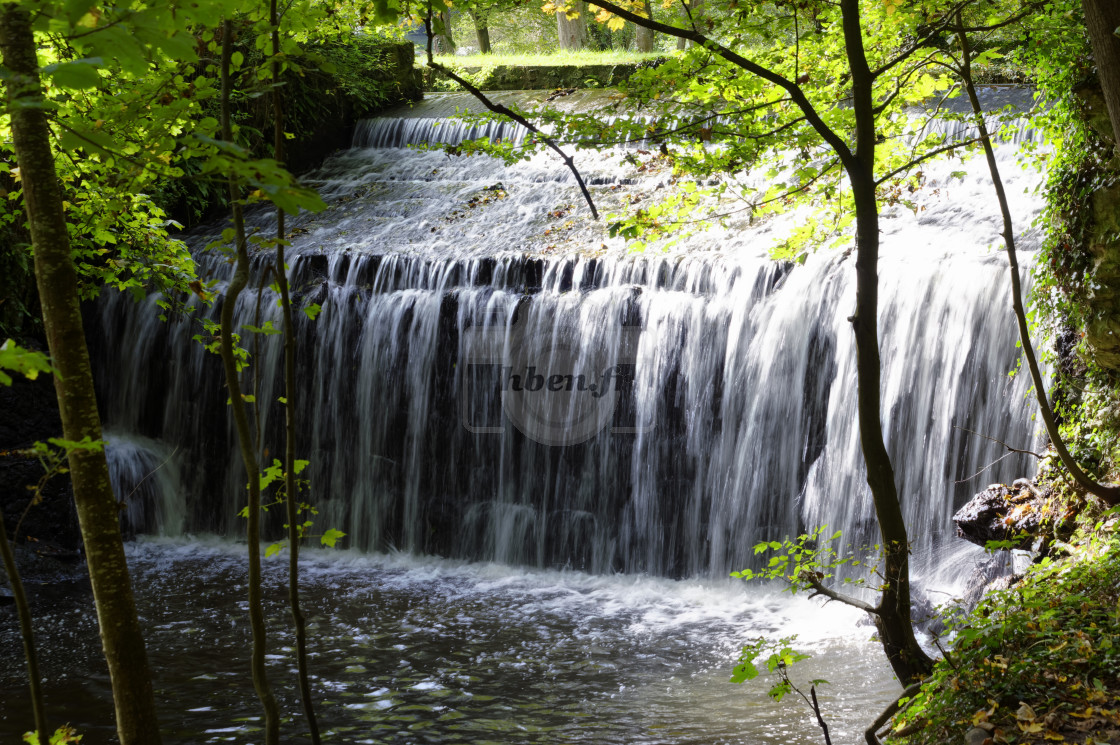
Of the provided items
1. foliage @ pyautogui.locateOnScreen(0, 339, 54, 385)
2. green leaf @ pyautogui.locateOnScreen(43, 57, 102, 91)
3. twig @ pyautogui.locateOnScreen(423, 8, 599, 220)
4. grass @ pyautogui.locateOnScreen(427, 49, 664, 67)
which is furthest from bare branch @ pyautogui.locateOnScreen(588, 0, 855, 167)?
grass @ pyautogui.locateOnScreen(427, 49, 664, 67)

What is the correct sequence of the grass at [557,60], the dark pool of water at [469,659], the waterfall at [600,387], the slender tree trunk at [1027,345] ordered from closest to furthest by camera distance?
the slender tree trunk at [1027,345]
the dark pool of water at [469,659]
the waterfall at [600,387]
the grass at [557,60]

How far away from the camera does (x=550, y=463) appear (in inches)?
353

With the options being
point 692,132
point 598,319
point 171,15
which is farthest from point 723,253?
point 171,15

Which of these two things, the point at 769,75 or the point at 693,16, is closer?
the point at 769,75

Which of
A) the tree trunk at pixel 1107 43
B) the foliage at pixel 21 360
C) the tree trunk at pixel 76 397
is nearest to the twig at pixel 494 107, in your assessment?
the tree trunk at pixel 76 397


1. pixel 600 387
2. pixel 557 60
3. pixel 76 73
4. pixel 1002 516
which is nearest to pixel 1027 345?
pixel 1002 516

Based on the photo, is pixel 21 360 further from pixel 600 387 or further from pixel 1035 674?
pixel 600 387

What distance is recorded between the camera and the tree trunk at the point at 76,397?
237 cm

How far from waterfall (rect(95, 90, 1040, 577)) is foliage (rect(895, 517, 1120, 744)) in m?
2.69

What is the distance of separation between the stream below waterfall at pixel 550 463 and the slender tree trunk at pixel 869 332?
1.48 metres

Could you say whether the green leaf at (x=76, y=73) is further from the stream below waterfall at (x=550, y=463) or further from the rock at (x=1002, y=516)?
the rock at (x=1002, y=516)

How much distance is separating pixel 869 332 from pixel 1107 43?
1.56m

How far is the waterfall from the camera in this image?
7133 mm

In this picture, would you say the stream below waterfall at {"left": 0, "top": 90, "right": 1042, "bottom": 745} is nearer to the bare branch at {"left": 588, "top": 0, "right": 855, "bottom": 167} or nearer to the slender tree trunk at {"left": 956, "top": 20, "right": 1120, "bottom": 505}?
the slender tree trunk at {"left": 956, "top": 20, "right": 1120, "bottom": 505}
